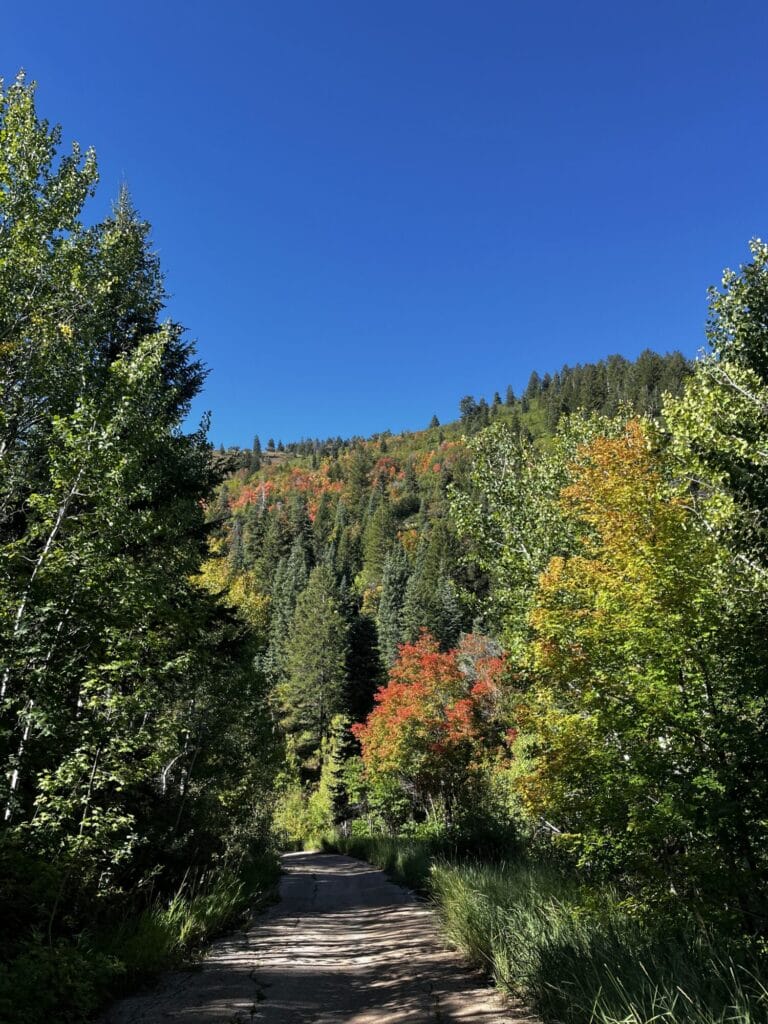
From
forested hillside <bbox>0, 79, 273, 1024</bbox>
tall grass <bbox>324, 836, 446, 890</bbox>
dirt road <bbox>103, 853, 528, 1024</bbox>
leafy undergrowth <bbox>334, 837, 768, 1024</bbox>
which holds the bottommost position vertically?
tall grass <bbox>324, 836, 446, 890</bbox>

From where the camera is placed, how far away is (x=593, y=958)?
454 cm

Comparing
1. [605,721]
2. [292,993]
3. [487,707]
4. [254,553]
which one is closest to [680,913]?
[605,721]

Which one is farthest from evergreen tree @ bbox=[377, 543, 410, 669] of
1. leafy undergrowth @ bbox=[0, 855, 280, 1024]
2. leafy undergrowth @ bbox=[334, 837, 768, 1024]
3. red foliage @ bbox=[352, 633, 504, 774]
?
leafy undergrowth @ bbox=[334, 837, 768, 1024]

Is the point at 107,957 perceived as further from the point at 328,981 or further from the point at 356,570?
the point at 356,570

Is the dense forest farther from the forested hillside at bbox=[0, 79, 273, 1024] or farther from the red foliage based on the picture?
the red foliage

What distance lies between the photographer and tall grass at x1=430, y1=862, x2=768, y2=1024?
11.1ft

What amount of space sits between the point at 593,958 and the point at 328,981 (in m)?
3.43

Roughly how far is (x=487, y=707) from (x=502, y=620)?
13.0m

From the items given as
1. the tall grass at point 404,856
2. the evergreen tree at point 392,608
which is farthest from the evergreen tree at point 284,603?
the tall grass at point 404,856

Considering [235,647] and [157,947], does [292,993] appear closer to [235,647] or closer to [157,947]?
[157,947]

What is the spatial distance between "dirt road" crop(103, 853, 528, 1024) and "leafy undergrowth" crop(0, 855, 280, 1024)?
0.89ft

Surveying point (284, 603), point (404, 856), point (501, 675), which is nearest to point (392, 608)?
point (284, 603)

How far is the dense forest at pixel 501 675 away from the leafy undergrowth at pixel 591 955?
1.4 inches

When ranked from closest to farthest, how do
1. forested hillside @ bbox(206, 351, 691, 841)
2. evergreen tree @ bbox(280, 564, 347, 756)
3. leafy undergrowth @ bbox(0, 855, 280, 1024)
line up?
leafy undergrowth @ bbox(0, 855, 280, 1024) → forested hillside @ bbox(206, 351, 691, 841) → evergreen tree @ bbox(280, 564, 347, 756)
